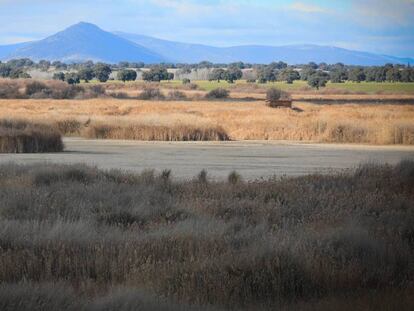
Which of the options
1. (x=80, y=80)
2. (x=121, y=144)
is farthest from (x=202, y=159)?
(x=80, y=80)

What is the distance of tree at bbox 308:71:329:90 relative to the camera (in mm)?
126919

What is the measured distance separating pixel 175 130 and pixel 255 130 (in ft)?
21.4

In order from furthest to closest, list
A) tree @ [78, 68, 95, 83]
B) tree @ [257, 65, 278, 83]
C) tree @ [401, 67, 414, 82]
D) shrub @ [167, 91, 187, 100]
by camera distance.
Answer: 1. tree @ [257, 65, 278, 83]
2. tree @ [78, 68, 95, 83]
3. shrub @ [167, 91, 187, 100]
4. tree @ [401, 67, 414, 82]

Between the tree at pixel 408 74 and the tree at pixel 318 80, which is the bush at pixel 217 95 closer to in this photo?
the tree at pixel 318 80

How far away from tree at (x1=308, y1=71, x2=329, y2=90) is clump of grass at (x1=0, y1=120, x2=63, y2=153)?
9310 centimetres

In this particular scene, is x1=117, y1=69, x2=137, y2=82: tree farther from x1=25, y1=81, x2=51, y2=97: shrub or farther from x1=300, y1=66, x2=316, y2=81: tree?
x1=25, y1=81, x2=51, y2=97: shrub

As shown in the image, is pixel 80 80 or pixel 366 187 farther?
pixel 80 80

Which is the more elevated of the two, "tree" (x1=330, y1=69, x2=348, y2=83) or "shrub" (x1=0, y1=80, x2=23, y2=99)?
"tree" (x1=330, y1=69, x2=348, y2=83)

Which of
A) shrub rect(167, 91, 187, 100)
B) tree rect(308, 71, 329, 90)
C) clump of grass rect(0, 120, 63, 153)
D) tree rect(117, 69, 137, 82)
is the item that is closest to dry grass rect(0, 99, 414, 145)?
clump of grass rect(0, 120, 63, 153)

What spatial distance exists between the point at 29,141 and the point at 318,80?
96663mm

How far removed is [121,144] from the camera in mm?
41844

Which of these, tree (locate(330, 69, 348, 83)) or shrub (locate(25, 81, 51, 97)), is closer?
tree (locate(330, 69, 348, 83))

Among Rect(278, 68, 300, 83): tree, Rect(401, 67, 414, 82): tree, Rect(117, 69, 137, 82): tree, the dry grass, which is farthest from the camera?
Rect(117, 69, 137, 82): tree

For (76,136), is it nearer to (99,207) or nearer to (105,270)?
(99,207)
